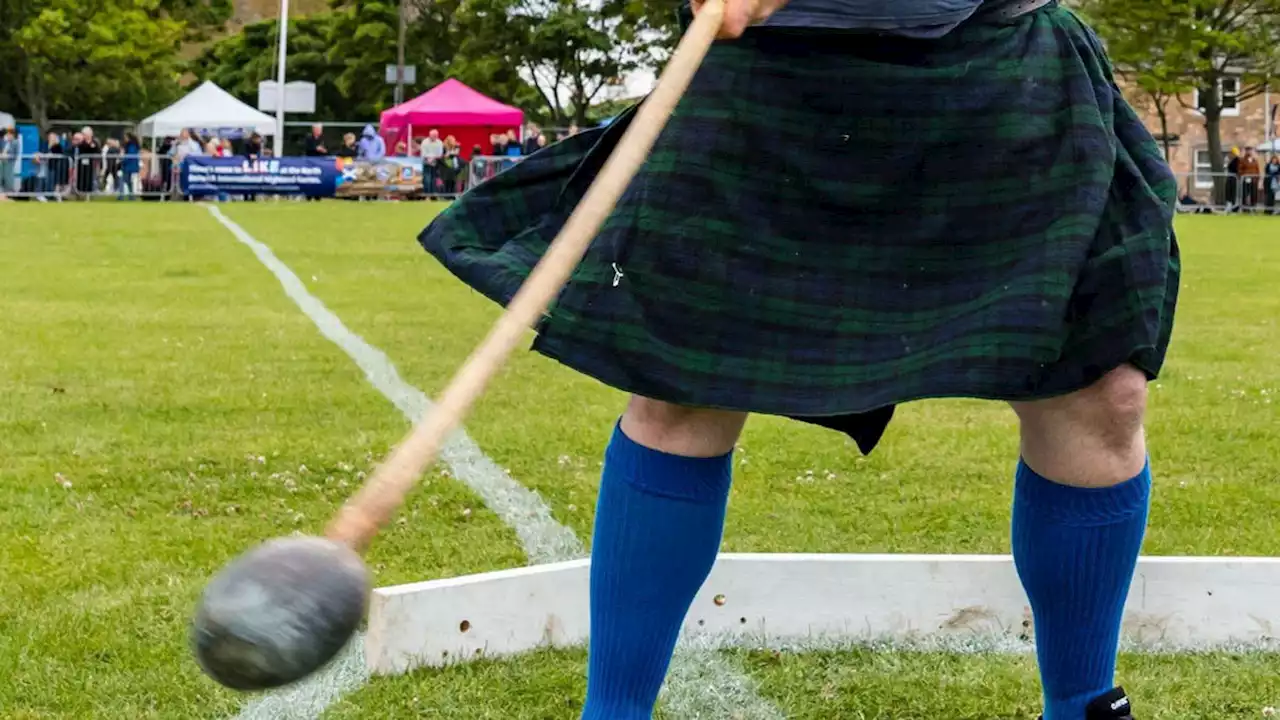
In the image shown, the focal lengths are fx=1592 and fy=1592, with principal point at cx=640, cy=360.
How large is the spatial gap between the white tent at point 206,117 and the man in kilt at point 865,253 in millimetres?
31950

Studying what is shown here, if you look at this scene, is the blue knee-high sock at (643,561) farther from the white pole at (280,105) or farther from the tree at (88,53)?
the tree at (88,53)

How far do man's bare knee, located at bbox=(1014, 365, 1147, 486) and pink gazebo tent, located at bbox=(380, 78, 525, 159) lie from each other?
30.7m

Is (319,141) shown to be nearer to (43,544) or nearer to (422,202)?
(422,202)

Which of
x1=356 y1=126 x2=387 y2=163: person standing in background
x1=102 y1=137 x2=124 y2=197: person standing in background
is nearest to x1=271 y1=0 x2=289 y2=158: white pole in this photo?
x1=356 y1=126 x2=387 y2=163: person standing in background

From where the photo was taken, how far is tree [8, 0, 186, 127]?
124ft

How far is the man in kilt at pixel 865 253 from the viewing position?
1900 mm

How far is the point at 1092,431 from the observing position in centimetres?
201

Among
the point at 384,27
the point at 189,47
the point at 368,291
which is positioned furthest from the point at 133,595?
the point at 189,47

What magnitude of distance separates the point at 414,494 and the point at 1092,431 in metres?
2.18

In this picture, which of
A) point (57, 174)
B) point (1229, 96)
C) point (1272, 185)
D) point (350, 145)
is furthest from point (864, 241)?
point (1229, 96)

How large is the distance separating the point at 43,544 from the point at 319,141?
2497 centimetres

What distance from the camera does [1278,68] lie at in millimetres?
37750

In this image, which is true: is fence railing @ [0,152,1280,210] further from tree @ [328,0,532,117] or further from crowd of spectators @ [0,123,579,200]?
tree @ [328,0,532,117]

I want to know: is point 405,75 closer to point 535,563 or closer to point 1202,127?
point 1202,127
